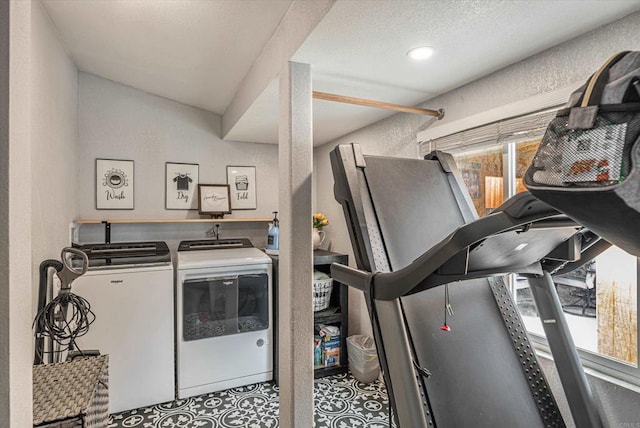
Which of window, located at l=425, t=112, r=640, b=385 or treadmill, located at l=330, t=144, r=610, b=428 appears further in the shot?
window, located at l=425, t=112, r=640, b=385

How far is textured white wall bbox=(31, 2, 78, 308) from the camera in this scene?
1.69 m

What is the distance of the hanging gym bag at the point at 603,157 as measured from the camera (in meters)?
0.47

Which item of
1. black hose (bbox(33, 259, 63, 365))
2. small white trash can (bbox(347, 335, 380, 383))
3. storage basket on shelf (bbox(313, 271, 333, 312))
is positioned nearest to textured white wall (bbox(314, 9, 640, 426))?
storage basket on shelf (bbox(313, 271, 333, 312))

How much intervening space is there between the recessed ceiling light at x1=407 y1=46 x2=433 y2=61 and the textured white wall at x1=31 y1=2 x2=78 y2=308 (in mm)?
1850

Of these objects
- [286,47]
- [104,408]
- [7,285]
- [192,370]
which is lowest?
[192,370]

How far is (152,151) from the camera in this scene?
3096mm

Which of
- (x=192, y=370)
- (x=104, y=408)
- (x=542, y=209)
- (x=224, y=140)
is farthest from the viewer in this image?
(x=224, y=140)

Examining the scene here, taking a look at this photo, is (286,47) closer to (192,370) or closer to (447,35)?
(447,35)

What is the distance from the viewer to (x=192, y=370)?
8.27ft

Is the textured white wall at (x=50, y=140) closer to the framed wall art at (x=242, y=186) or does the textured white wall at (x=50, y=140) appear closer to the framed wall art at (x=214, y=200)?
the framed wall art at (x=214, y=200)

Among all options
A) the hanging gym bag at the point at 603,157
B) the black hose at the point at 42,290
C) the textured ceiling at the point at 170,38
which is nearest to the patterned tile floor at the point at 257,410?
A: the black hose at the point at 42,290

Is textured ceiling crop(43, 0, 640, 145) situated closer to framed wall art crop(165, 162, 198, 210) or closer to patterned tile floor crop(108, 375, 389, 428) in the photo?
framed wall art crop(165, 162, 198, 210)

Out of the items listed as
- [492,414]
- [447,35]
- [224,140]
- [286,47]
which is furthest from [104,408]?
[224,140]

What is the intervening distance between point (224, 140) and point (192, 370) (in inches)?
84.9
